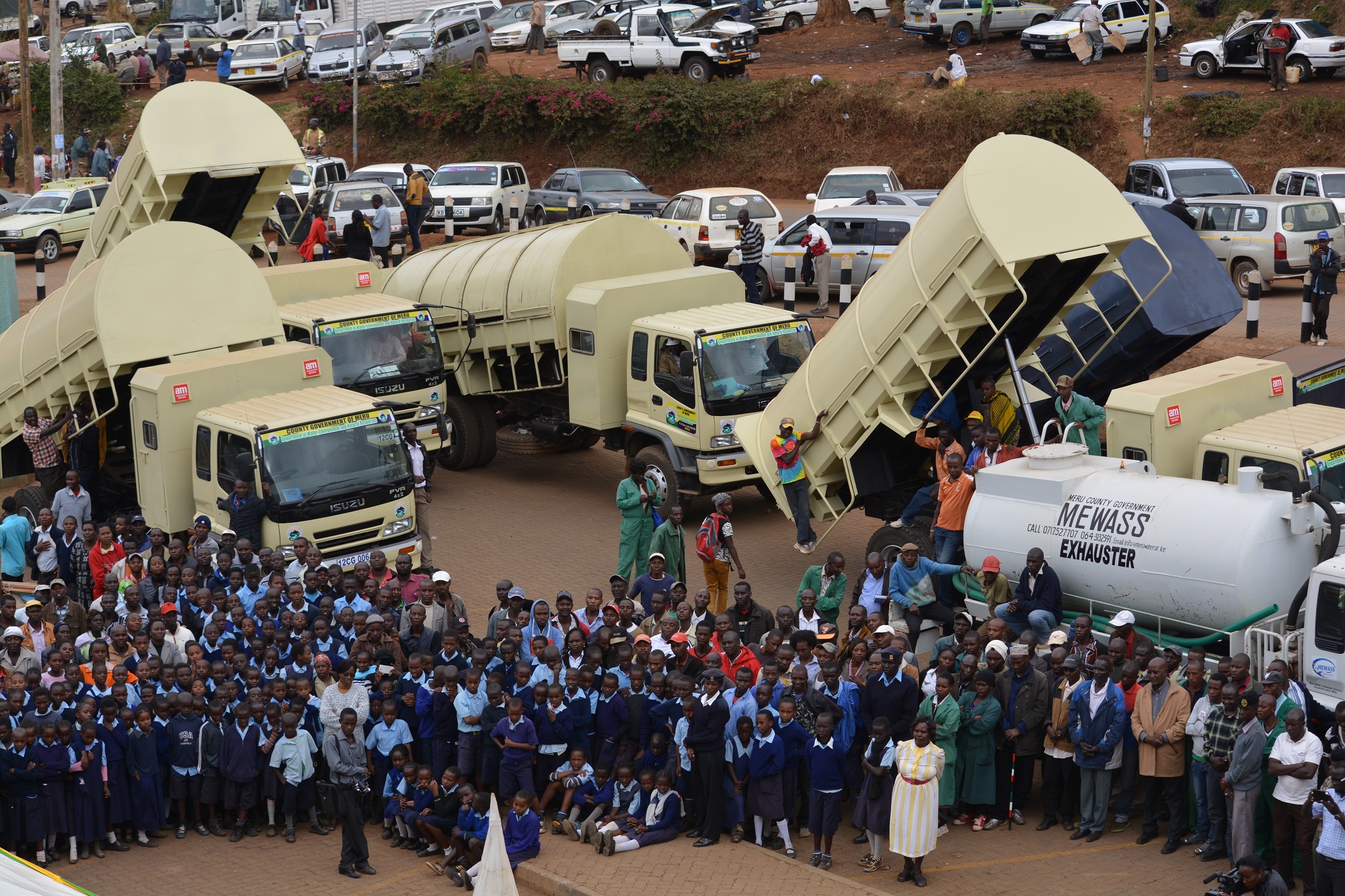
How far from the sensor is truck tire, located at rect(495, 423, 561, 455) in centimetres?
2077

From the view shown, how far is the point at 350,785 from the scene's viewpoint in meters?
11.4

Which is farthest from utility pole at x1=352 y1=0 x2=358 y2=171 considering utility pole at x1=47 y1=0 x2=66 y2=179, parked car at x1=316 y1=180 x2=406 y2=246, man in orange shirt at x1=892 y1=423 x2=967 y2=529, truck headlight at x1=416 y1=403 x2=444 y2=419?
man in orange shirt at x1=892 y1=423 x2=967 y2=529

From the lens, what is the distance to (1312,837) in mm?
9609

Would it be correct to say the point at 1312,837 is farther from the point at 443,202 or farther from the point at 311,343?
the point at 443,202

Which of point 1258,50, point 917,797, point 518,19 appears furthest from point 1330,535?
point 518,19

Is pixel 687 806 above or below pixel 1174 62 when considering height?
below

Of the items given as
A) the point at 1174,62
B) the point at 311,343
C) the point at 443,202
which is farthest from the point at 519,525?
the point at 1174,62

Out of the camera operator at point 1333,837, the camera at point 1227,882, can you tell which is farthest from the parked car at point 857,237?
the camera operator at point 1333,837

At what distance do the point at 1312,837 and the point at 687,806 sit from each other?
416cm

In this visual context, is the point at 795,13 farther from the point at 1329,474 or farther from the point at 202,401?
the point at 1329,474

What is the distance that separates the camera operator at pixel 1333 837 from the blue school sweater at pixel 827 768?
9.90 ft

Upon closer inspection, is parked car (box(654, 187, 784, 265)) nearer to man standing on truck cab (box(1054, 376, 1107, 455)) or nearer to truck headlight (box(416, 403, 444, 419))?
truck headlight (box(416, 403, 444, 419))

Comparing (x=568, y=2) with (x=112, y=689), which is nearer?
(x=112, y=689)

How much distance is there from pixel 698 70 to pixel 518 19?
1189cm
